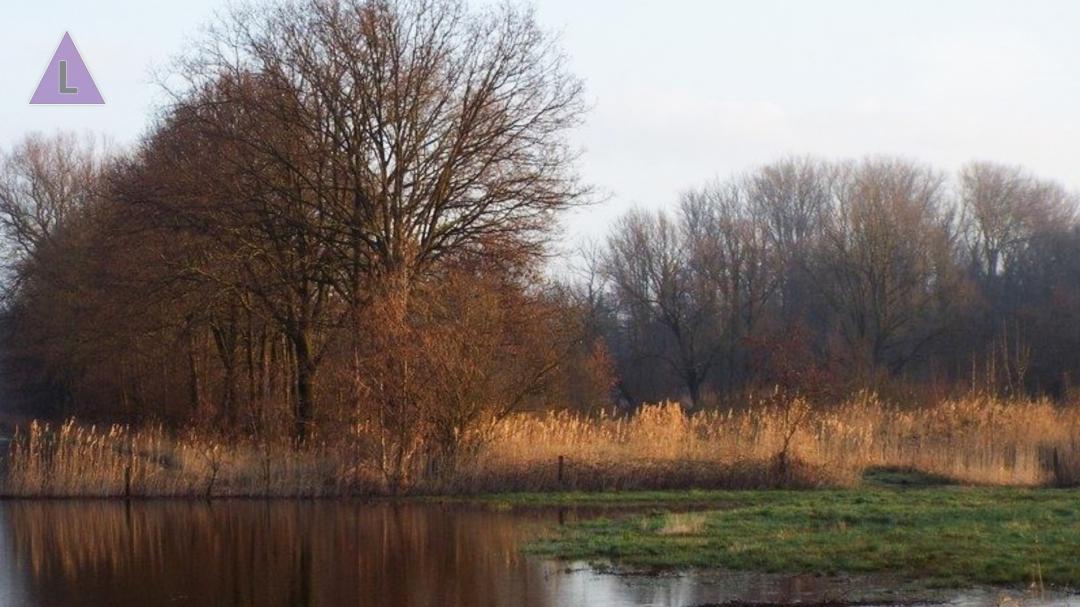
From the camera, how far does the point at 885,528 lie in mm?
16750

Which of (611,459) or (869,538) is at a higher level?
(611,459)

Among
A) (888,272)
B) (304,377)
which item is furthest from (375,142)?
(888,272)

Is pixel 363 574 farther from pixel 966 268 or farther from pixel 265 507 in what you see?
pixel 966 268

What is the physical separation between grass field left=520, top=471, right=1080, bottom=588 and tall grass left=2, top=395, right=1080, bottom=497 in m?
2.80

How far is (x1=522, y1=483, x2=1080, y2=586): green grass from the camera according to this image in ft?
45.0

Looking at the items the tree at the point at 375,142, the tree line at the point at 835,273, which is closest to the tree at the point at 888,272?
the tree line at the point at 835,273

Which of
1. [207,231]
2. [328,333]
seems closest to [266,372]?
[328,333]

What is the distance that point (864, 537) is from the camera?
15.9 metres

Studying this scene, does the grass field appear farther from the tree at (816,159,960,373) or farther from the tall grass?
the tree at (816,159,960,373)

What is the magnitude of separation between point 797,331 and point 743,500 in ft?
16.6

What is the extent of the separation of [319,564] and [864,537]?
267 inches

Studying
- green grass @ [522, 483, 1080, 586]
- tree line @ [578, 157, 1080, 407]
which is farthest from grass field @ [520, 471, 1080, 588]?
tree line @ [578, 157, 1080, 407]

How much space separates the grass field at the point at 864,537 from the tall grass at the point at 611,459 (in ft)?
9.18

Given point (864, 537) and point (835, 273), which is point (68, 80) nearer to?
point (864, 537)
